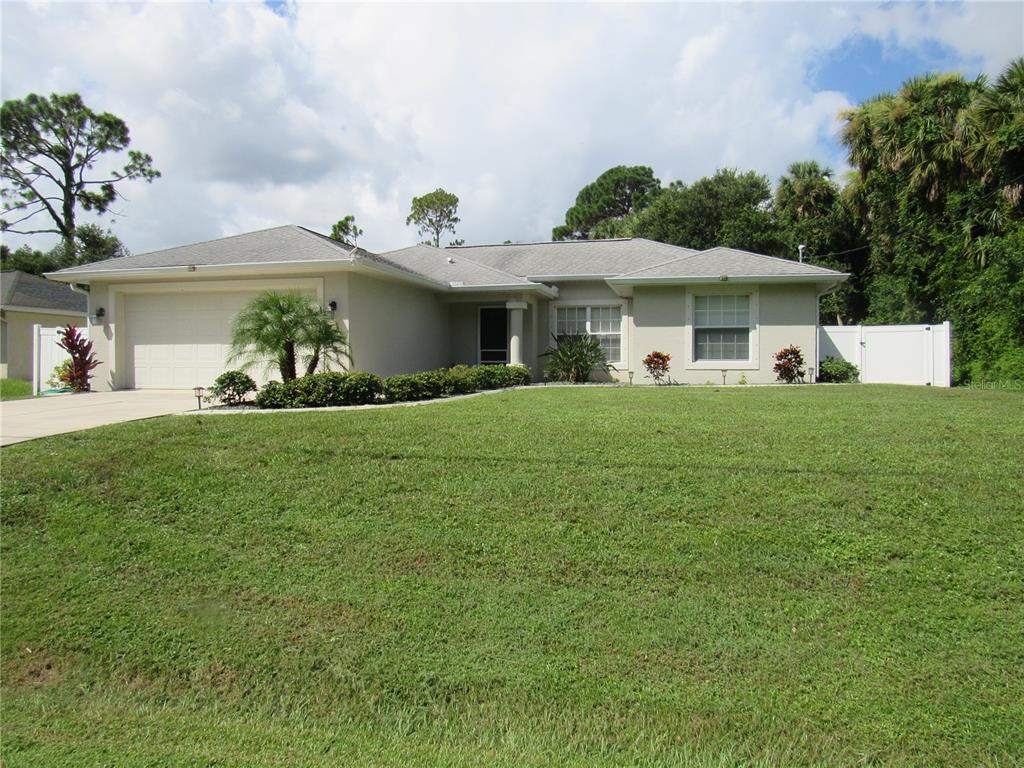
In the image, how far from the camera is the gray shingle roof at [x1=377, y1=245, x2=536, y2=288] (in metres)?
17.5

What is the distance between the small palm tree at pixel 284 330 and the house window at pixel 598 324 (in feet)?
27.3

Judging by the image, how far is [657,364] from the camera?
55.7 ft

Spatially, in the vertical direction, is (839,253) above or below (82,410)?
above

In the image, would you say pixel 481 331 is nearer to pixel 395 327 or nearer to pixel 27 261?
pixel 395 327

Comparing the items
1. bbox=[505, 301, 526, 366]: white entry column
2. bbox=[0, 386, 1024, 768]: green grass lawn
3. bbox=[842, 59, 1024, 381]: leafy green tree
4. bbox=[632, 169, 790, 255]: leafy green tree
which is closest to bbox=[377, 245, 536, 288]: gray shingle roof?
bbox=[505, 301, 526, 366]: white entry column

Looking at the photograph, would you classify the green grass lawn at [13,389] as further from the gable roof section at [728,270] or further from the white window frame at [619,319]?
the gable roof section at [728,270]

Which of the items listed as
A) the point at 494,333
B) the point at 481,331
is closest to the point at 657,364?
the point at 494,333

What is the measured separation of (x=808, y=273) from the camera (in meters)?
15.8

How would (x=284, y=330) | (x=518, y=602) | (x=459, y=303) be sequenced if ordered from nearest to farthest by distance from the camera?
(x=518, y=602), (x=284, y=330), (x=459, y=303)

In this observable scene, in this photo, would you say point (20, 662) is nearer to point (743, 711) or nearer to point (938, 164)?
point (743, 711)

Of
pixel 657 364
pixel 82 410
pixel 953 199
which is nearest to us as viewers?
pixel 82 410

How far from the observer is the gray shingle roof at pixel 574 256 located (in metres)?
19.5

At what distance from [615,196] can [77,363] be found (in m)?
44.5

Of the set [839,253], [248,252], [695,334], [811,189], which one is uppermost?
[811,189]
